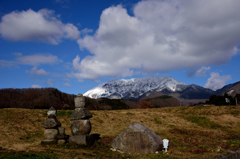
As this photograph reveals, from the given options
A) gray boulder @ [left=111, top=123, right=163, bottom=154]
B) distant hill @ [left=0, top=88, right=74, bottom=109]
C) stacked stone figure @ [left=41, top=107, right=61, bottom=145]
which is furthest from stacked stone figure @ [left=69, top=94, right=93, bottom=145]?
distant hill @ [left=0, top=88, right=74, bottom=109]

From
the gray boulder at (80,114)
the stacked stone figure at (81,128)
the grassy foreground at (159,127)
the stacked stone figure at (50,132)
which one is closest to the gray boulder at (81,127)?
the stacked stone figure at (81,128)

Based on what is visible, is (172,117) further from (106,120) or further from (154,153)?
(154,153)

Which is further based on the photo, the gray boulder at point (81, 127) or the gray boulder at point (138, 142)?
the gray boulder at point (81, 127)

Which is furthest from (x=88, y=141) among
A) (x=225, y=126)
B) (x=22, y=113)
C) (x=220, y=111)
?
(x=220, y=111)

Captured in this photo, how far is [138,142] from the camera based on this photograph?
1288 cm

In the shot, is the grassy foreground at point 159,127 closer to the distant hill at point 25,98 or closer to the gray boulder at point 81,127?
the gray boulder at point 81,127

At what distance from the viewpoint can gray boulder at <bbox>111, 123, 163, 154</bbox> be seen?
12750 mm

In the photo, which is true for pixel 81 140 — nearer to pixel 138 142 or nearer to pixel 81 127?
pixel 81 127

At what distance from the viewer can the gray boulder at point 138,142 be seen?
41.8 feet

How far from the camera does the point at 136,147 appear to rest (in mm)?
12781

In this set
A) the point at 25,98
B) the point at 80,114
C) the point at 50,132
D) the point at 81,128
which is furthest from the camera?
the point at 25,98

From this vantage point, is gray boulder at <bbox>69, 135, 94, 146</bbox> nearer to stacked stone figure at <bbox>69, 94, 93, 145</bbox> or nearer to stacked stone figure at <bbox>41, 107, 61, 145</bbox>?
stacked stone figure at <bbox>69, 94, 93, 145</bbox>

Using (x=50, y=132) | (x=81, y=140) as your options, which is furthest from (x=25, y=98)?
(x=81, y=140)

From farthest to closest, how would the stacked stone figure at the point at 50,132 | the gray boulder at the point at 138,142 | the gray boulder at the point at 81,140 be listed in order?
the stacked stone figure at the point at 50,132
the gray boulder at the point at 81,140
the gray boulder at the point at 138,142
